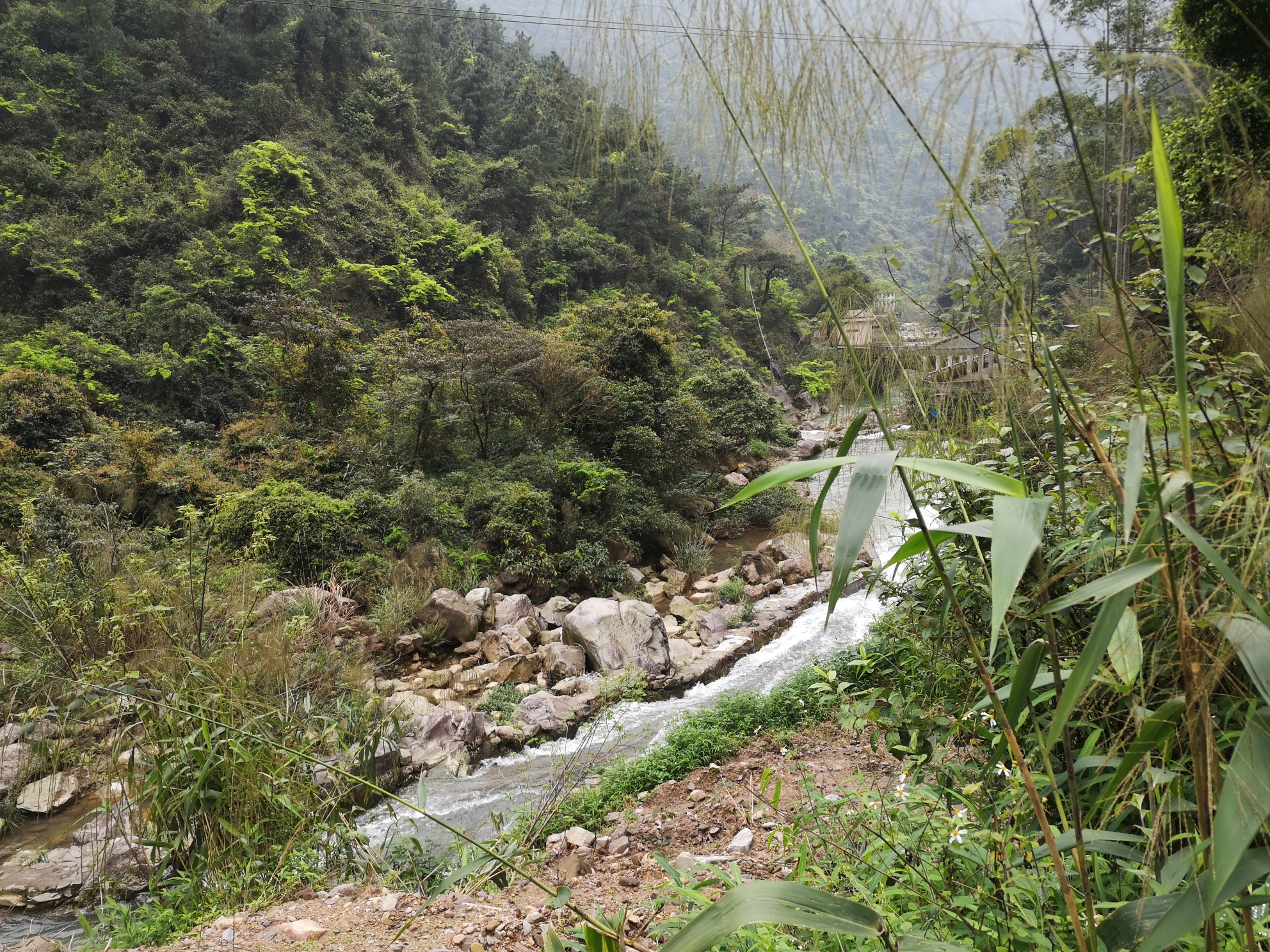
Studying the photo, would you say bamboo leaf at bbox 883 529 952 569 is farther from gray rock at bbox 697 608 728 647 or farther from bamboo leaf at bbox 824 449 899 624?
gray rock at bbox 697 608 728 647

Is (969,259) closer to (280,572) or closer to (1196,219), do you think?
(1196,219)

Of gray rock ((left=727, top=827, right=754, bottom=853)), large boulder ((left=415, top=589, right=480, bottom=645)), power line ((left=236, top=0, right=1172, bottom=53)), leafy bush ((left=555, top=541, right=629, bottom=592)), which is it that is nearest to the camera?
power line ((left=236, top=0, right=1172, bottom=53))

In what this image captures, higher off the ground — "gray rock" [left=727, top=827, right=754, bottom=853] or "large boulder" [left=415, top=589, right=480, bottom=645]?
"gray rock" [left=727, top=827, right=754, bottom=853]

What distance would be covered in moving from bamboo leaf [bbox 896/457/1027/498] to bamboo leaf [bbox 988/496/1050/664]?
0.6 inches

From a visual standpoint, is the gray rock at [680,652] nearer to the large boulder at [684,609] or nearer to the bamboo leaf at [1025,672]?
the large boulder at [684,609]

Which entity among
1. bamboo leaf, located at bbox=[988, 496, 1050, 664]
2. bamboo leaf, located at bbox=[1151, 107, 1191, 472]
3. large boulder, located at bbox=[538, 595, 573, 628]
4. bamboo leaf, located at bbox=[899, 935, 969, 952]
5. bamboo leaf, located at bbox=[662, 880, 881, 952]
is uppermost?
bamboo leaf, located at bbox=[1151, 107, 1191, 472]

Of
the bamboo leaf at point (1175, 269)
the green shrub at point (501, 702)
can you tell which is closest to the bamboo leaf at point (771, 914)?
the bamboo leaf at point (1175, 269)

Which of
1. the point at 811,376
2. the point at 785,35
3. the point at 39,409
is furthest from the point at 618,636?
the point at 39,409

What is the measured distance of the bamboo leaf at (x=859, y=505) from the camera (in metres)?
0.42

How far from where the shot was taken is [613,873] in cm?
216

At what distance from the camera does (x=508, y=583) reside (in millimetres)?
6336

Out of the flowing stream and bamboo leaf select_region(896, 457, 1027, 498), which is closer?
bamboo leaf select_region(896, 457, 1027, 498)

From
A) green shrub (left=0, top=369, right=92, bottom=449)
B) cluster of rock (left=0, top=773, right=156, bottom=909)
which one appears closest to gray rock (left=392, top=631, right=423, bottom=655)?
cluster of rock (left=0, top=773, right=156, bottom=909)

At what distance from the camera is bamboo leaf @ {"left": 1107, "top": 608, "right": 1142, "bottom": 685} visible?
484mm
